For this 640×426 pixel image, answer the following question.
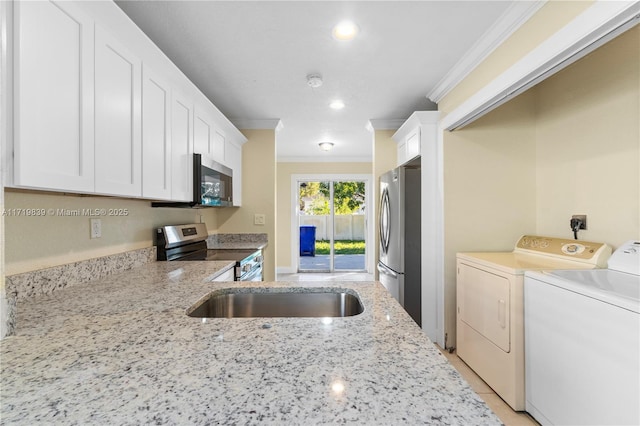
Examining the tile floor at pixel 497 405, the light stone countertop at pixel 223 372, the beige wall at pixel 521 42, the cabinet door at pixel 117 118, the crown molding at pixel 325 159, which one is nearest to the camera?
the light stone countertop at pixel 223 372

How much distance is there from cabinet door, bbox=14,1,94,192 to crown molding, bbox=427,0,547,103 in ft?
6.80

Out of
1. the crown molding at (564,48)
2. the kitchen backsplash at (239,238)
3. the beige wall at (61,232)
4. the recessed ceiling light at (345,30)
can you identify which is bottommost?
the kitchen backsplash at (239,238)

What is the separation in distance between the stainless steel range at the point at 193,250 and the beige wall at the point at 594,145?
249 cm

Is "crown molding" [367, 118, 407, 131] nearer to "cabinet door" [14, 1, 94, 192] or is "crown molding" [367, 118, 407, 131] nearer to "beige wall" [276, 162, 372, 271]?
"beige wall" [276, 162, 372, 271]

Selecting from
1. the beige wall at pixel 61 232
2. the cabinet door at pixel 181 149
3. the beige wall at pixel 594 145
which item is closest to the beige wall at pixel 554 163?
the beige wall at pixel 594 145

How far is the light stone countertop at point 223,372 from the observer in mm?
496

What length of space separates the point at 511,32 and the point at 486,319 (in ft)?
5.97

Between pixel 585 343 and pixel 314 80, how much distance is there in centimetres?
234

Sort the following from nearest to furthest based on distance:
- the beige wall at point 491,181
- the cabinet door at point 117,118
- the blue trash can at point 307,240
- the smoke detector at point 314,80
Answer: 1. the cabinet door at point 117,118
2. the smoke detector at point 314,80
3. the beige wall at point 491,181
4. the blue trash can at point 307,240

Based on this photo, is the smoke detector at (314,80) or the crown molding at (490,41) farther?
the smoke detector at (314,80)

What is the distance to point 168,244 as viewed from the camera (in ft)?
7.44

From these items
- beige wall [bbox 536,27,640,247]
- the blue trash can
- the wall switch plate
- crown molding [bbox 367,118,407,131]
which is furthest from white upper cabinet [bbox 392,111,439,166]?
the blue trash can

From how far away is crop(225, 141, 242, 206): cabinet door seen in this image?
3.13m

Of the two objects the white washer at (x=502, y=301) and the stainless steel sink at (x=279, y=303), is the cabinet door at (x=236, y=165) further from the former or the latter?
the white washer at (x=502, y=301)
